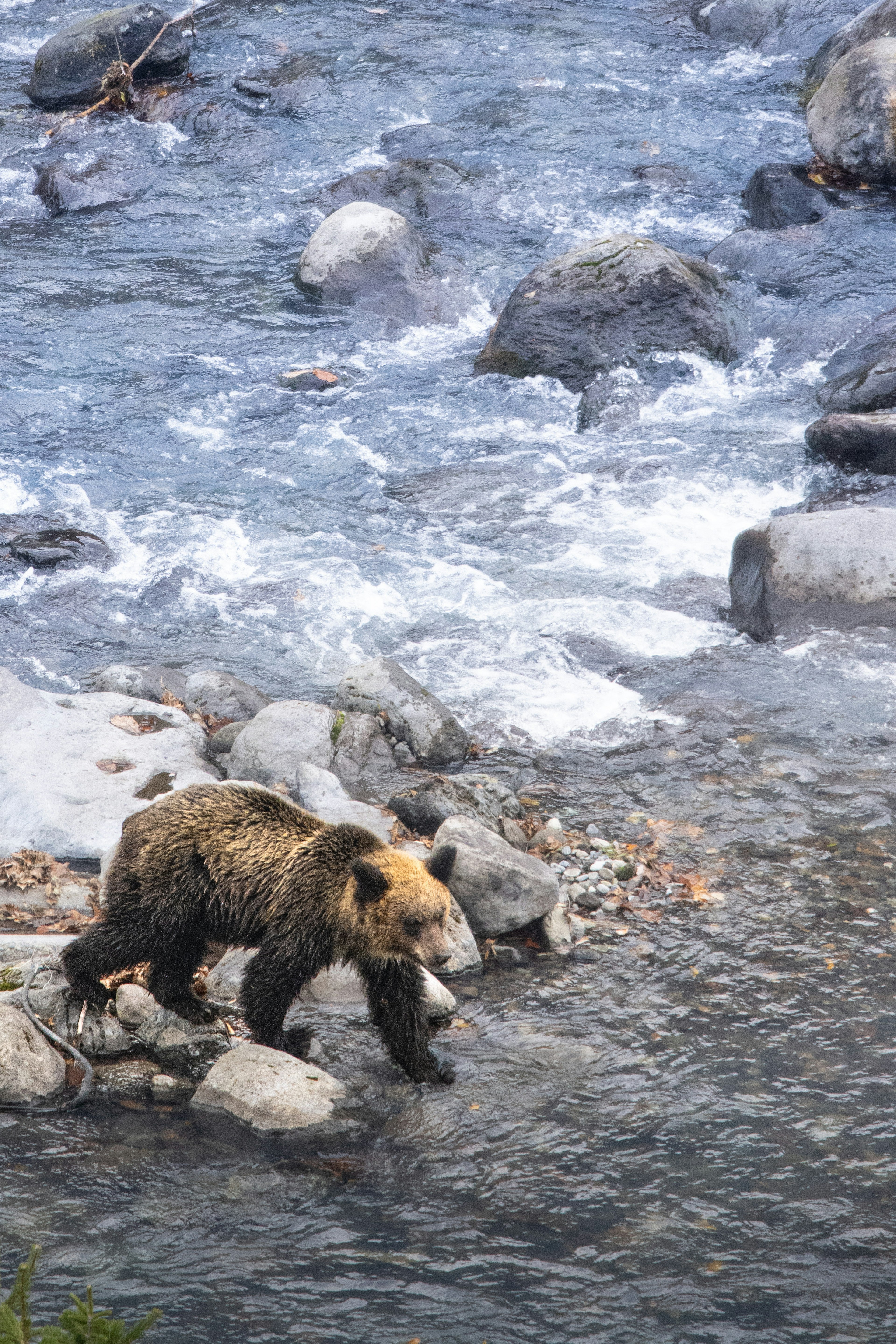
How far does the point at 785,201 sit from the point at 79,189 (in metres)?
10.1

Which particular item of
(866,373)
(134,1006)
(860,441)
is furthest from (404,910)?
(866,373)

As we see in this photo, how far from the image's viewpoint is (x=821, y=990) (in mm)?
6215

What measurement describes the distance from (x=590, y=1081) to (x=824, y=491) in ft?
25.6

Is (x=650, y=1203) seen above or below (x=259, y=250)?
below

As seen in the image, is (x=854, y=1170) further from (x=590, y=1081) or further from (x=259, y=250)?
(x=259, y=250)

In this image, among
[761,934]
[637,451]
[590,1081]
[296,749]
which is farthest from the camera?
[637,451]

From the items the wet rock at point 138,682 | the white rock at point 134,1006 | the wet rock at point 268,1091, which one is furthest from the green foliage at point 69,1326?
the wet rock at point 138,682

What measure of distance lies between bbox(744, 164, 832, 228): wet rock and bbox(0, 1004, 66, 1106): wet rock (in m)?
14.3

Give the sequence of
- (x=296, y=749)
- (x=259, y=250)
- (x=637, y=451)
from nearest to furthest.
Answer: (x=296, y=749) < (x=637, y=451) < (x=259, y=250)

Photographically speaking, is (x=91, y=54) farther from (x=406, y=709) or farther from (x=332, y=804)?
(x=332, y=804)

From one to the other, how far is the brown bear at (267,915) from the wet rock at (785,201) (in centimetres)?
1320

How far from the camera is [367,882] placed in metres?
5.32

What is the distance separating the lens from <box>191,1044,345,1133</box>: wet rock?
204 inches

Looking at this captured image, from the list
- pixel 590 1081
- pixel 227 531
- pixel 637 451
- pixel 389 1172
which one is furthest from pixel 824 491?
pixel 389 1172
